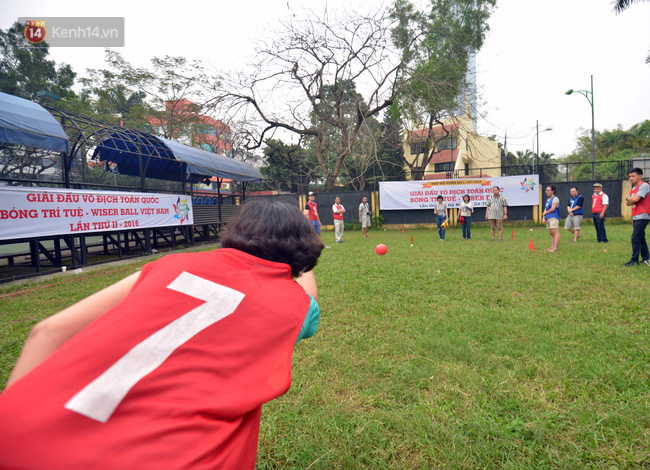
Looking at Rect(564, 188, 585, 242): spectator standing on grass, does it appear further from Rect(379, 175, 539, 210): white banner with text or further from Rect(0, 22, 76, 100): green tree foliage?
Rect(0, 22, 76, 100): green tree foliage

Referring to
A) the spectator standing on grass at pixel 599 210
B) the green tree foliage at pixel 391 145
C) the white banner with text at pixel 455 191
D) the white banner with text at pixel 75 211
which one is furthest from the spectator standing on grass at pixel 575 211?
the green tree foliage at pixel 391 145

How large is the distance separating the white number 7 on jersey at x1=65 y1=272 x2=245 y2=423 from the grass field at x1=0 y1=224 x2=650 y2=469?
5.20 ft

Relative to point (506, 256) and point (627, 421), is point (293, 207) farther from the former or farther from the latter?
point (506, 256)

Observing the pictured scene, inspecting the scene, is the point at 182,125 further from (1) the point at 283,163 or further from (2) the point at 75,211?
(2) the point at 75,211

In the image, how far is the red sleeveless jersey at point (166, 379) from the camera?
736 millimetres

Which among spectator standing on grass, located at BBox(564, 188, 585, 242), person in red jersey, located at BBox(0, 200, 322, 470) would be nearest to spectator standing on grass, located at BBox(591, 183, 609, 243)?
spectator standing on grass, located at BBox(564, 188, 585, 242)

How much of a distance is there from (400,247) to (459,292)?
18.9 ft

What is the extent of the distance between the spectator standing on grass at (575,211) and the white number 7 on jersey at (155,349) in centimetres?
1163

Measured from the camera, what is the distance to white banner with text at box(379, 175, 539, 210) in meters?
17.0

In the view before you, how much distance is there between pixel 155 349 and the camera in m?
0.87

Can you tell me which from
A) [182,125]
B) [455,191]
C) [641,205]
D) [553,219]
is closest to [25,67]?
[182,125]

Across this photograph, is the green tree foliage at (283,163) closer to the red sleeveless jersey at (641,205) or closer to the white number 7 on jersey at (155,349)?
the red sleeveless jersey at (641,205)

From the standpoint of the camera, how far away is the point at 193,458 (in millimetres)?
816

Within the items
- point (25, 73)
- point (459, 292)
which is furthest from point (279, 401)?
point (25, 73)
